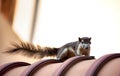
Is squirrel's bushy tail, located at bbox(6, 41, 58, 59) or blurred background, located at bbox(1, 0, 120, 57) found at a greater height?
blurred background, located at bbox(1, 0, 120, 57)

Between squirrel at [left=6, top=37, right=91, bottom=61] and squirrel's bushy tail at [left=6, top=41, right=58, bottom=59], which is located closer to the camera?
squirrel at [left=6, top=37, right=91, bottom=61]

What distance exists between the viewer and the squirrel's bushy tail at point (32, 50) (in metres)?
1.39

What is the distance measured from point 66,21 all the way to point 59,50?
0.57ft

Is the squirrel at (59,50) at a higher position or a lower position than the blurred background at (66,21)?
lower

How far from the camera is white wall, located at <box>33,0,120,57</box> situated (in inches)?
48.4

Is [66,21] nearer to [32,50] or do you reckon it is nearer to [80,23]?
[80,23]

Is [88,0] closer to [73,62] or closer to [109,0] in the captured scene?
[109,0]

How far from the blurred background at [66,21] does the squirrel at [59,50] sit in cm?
5

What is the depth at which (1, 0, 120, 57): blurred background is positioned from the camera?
4.06 feet

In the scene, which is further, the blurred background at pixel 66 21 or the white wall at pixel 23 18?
the white wall at pixel 23 18

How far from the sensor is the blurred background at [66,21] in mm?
1237

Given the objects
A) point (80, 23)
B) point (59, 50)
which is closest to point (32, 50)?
point (59, 50)

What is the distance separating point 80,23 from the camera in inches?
52.5

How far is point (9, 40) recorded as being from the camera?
4.88 ft
